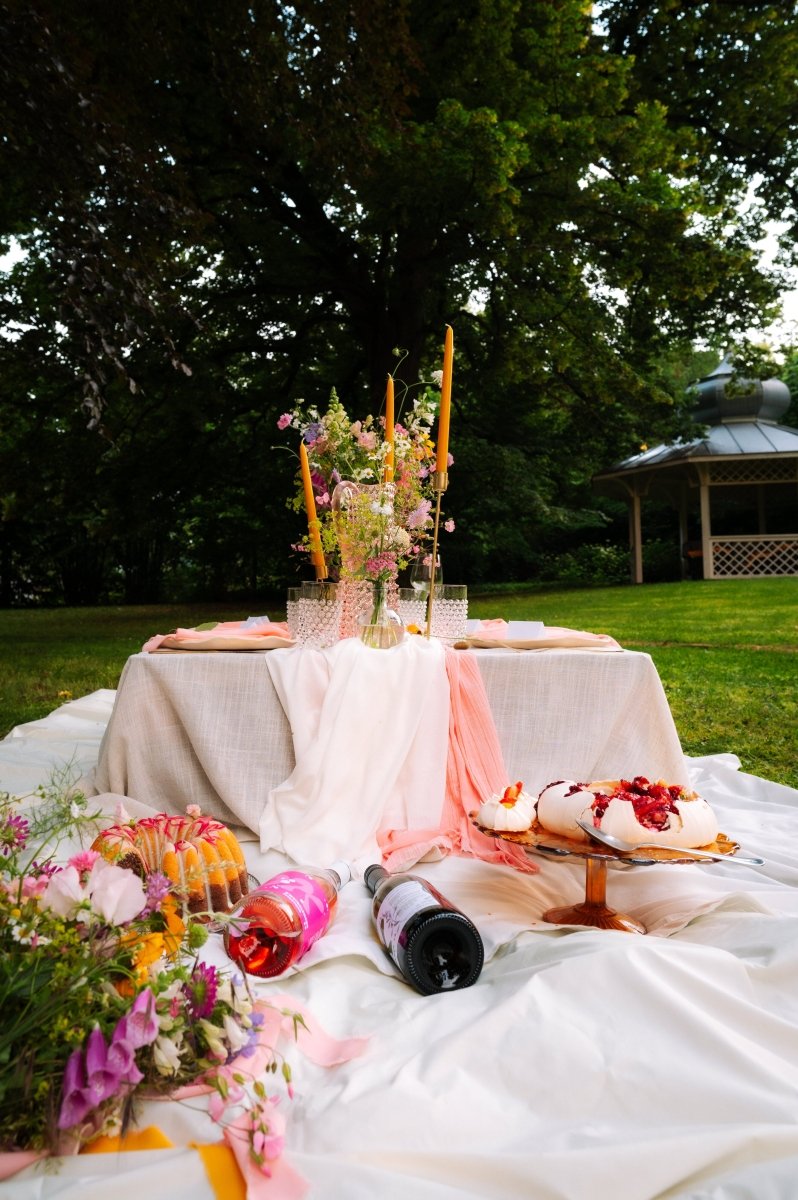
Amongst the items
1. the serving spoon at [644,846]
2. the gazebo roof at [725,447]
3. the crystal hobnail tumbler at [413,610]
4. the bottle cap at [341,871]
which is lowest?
the bottle cap at [341,871]

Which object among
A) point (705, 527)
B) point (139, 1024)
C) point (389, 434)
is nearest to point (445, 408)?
point (389, 434)

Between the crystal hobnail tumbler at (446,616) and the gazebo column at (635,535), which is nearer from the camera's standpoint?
the crystal hobnail tumbler at (446,616)

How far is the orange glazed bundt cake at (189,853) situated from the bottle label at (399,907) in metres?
0.46

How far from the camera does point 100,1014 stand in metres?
1.39

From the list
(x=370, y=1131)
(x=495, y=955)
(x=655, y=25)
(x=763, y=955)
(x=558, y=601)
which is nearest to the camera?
(x=370, y=1131)

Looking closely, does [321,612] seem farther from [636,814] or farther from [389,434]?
[636,814]

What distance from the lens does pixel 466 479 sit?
643 inches

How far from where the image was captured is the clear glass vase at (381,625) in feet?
11.6

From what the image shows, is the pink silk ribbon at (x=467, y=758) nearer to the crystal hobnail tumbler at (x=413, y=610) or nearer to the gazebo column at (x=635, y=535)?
the crystal hobnail tumbler at (x=413, y=610)

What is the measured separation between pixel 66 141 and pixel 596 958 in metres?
7.44

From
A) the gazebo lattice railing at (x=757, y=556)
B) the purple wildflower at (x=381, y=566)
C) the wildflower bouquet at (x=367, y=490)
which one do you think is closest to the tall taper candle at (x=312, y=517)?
the wildflower bouquet at (x=367, y=490)

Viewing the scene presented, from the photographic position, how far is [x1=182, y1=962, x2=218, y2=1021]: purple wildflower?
4.95 ft

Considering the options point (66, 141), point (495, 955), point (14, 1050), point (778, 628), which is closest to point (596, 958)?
point (495, 955)

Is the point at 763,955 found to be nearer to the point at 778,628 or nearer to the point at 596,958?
the point at 596,958
